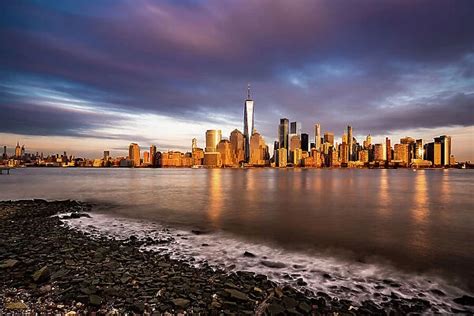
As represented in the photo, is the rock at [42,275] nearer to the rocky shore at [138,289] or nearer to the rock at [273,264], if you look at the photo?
the rocky shore at [138,289]

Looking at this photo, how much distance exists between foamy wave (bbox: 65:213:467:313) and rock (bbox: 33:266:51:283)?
5385 millimetres

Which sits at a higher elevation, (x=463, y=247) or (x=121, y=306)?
(x=121, y=306)

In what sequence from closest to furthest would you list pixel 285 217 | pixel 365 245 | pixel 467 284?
pixel 467 284 → pixel 365 245 → pixel 285 217

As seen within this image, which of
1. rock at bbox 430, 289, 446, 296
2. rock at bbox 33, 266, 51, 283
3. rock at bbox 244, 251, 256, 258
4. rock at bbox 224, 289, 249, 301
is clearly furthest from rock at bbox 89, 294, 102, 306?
rock at bbox 430, 289, 446, 296

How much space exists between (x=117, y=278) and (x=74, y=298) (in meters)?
1.74

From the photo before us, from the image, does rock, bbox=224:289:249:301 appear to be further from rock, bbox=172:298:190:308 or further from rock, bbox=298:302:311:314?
rock, bbox=298:302:311:314

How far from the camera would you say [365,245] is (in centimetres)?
1788

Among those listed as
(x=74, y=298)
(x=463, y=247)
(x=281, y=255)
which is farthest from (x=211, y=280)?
(x=463, y=247)

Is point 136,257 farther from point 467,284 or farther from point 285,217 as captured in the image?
point 285,217

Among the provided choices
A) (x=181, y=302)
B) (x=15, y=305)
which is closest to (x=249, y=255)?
(x=181, y=302)

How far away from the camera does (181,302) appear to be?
8414 millimetres

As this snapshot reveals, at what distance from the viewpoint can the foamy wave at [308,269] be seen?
34.7 ft

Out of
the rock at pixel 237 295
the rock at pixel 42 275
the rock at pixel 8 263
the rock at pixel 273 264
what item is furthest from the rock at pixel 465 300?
the rock at pixel 8 263

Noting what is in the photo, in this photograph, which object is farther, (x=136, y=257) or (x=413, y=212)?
(x=413, y=212)
